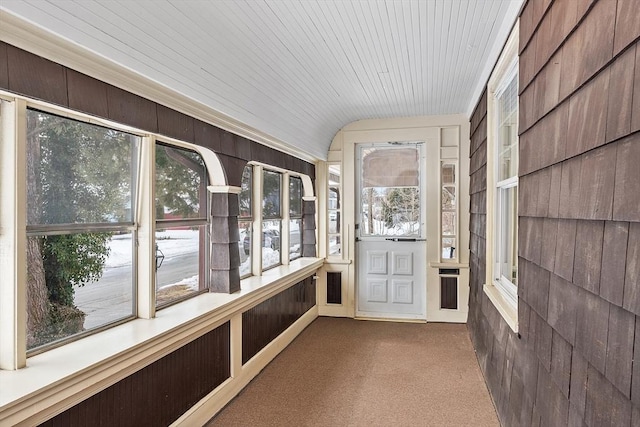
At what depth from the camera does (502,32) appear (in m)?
2.59

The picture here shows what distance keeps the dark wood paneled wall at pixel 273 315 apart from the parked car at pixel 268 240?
51 centimetres

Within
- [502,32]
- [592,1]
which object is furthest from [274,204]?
[592,1]

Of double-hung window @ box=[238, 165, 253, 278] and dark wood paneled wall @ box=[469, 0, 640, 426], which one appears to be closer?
dark wood paneled wall @ box=[469, 0, 640, 426]

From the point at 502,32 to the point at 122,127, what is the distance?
235 centimetres

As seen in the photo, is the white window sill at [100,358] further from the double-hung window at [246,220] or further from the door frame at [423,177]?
the door frame at [423,177]

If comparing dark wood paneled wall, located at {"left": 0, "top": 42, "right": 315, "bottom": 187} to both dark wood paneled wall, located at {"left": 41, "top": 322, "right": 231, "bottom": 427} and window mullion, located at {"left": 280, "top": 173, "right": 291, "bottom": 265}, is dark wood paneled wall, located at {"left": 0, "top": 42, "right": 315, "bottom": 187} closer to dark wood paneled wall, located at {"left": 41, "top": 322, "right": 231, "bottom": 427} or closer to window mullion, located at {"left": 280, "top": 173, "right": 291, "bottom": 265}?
dark wood paneled wall, located at {"left": 41, "top": 322, "right": 231, "bottom": 427}

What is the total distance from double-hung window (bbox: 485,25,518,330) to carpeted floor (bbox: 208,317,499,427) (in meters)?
0.89

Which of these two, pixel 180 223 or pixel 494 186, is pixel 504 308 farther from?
pixel 180 223

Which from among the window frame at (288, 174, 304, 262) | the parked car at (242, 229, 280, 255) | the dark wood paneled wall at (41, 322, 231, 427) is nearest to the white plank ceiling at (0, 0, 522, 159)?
the window frame at (288, 174, 304, 262)

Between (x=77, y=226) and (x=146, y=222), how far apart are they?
1.53 ft

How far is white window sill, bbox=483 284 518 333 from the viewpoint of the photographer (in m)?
2.28

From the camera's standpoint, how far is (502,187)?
2939 millimetres

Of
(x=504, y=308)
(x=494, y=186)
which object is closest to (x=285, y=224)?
(x=494, y=186)

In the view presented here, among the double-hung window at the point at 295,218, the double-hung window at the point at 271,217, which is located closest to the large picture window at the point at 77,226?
the double-hung window at the point at 271,217
